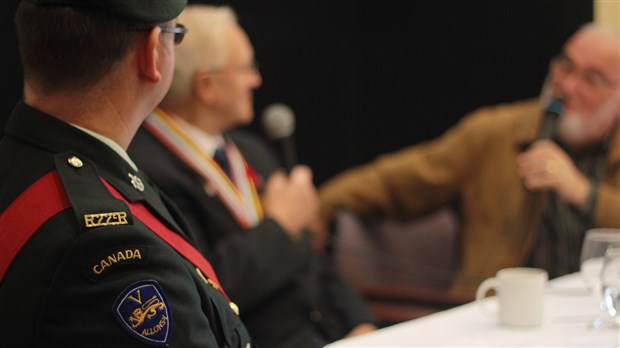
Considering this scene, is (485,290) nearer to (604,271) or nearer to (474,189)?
(604,271)

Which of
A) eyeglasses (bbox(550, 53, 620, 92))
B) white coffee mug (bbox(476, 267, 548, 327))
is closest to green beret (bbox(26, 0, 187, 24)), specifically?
white coffee mug (bbox(476, 267, 548, 327))

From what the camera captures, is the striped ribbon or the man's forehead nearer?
the striped ribbon

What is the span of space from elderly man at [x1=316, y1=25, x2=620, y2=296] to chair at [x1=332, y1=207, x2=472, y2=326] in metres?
0.07

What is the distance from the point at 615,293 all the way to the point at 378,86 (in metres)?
2.69

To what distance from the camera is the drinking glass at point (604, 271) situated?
1.46 meters

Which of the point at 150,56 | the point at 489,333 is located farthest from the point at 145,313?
the point at 489,333

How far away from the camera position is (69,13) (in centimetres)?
102

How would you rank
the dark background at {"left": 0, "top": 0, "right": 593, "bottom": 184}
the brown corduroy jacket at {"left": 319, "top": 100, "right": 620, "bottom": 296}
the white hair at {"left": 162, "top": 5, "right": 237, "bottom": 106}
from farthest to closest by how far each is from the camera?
the dark background at {"left": 0, "top": 0, "right": 593, "bottom": 184} < the brown corduroy jacket at {"left": 319, "top": 100, "right": 620, "bottom": 296} < the white hair at {"left": 162, "top": 5, "right": 237, "bottom": 106}

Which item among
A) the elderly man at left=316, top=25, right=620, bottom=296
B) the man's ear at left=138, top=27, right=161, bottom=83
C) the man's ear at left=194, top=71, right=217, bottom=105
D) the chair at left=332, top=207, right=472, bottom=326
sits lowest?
the chair at left=332, top=207, right=472, bottom=326

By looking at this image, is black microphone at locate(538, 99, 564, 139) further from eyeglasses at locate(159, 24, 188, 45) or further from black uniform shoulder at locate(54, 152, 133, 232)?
black uniform shoulder at locate(54, 152, 133, 232)

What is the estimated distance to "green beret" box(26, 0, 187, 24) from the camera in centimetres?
101

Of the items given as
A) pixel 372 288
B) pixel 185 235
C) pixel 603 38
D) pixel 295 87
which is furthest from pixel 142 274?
pixel 295 87

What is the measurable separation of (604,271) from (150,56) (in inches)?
32.6

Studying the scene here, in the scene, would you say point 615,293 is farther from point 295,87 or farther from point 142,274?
point 295,87
